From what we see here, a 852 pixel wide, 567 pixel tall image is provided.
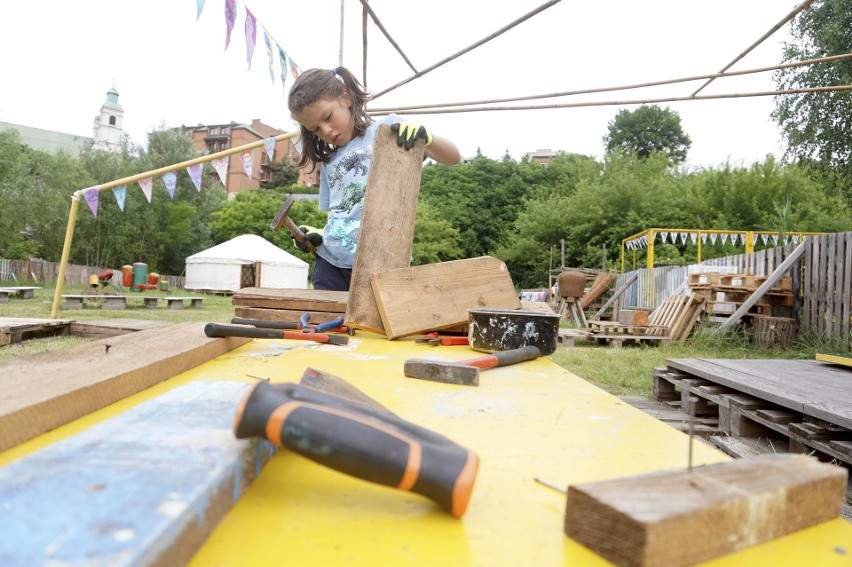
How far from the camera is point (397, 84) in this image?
508 cm

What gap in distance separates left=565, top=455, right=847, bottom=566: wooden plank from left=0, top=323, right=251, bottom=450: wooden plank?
727 mm

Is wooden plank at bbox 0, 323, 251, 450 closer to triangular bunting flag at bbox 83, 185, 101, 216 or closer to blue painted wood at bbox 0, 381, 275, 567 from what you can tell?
blue painted wood at bbox 0, 381, 275, 567

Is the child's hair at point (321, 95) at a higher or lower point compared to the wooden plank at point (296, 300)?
higher

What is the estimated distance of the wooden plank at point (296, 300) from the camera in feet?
7.95

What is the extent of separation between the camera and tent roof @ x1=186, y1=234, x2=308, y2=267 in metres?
24.3

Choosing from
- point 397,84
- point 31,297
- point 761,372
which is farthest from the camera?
point 31,297

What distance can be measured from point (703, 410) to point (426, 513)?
3.68 m

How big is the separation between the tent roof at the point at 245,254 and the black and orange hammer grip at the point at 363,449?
981 inches

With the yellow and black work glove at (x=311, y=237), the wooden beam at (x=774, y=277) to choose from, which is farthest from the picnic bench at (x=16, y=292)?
the wooden beam at (x=774, y=277)

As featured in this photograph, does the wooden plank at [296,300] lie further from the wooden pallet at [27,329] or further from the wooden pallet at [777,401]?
the wooden pallet at [27,329]

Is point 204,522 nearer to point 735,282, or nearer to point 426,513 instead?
point 426,513

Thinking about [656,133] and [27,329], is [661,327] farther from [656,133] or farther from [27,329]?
[656,133]

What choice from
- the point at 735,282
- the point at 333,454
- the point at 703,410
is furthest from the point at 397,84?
the point at 735,282

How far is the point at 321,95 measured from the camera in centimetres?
237
